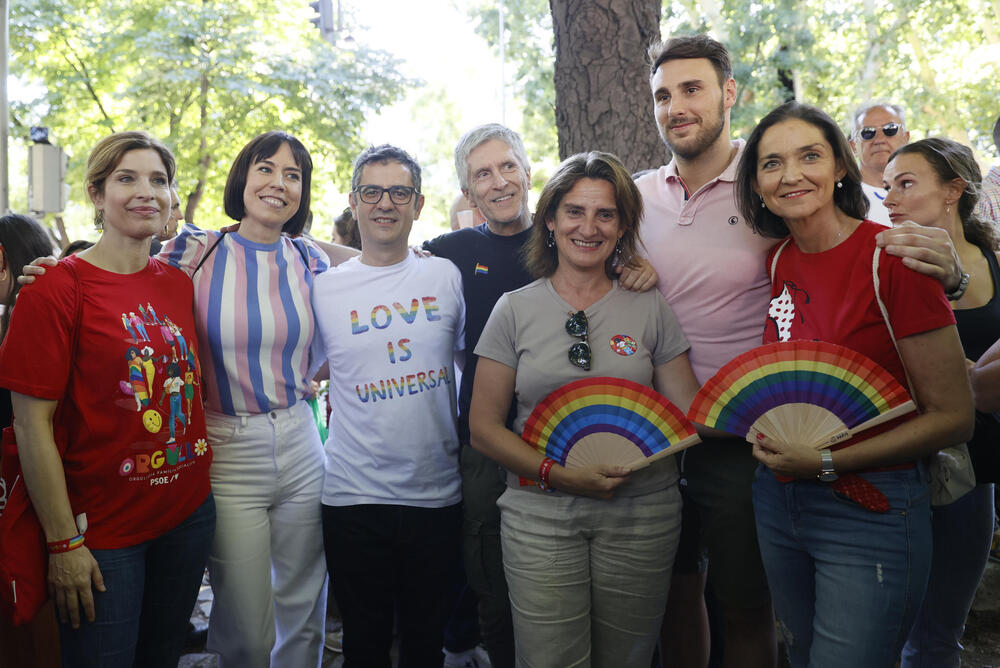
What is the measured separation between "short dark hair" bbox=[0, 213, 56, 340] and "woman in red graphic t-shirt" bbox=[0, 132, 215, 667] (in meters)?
0.50

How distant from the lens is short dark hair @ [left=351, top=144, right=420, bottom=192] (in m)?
3.14

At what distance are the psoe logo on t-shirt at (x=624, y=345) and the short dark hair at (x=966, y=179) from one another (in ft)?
4.62

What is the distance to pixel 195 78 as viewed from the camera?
44.4 feet

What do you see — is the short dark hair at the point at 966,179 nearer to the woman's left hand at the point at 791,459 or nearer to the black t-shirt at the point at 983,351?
the black t-shirt at the point at 983,351

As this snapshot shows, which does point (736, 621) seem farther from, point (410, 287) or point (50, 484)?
point (50, 484)

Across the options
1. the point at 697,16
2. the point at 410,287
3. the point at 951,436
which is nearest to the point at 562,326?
the point at 410,287

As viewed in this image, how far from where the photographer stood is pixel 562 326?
275cm

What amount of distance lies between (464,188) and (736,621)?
6.98ft

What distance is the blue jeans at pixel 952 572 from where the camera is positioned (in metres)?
2.85

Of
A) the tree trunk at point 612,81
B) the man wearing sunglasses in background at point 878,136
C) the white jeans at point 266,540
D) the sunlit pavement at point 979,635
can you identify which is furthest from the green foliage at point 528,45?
the white jeans at point 266,540

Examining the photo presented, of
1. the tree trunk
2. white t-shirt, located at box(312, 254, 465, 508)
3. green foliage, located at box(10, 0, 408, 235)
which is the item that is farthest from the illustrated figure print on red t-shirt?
green foliage, located at box(10, 0, 408, 235)

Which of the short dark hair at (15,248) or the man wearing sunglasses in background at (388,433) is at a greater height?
the short dark hair at (15,248)

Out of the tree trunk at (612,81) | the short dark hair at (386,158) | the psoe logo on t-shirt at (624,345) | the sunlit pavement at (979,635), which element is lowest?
the sunlit pavement at (979,635)

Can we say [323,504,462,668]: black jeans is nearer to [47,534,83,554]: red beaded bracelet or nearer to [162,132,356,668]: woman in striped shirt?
[162,132,356,668]: woman in striped shirt
